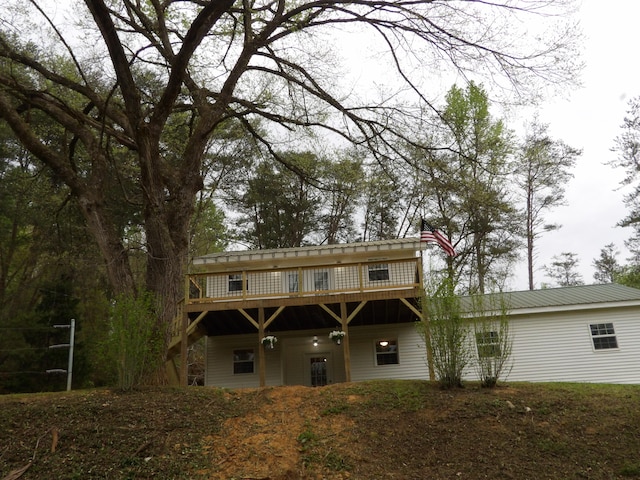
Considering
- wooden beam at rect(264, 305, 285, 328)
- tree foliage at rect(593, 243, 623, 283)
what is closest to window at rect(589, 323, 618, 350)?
wooden beam at rect(264, 305, 285, 328)

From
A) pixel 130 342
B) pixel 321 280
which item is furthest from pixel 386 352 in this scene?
pixel 130 342

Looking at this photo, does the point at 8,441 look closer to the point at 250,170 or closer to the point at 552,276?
the point at 250,170

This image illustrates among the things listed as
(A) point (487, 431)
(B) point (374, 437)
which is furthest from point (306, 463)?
(A) point (487, 431)

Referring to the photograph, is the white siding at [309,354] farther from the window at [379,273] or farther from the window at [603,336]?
the window at [603,336]

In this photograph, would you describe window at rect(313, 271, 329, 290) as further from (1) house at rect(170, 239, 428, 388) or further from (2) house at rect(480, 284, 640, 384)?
(2) house at rect(480, 284, 640, 384)

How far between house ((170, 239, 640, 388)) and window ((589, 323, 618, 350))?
0.08 ft

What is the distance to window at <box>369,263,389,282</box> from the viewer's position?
15.8 m

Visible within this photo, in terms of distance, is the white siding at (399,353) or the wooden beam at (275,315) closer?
the wooden beam at (275,315)

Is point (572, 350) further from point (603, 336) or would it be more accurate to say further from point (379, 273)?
point (379, 273)

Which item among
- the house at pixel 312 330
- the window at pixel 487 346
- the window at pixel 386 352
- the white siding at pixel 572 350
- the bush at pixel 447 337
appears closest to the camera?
the bush at pixel 447 337

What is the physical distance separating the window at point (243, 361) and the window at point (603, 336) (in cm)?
1019

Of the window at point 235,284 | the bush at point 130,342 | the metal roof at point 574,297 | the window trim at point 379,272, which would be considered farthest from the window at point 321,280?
the bush at point 130,342

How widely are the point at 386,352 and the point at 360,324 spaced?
1.14m

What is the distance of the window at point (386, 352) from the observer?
1489 cm
